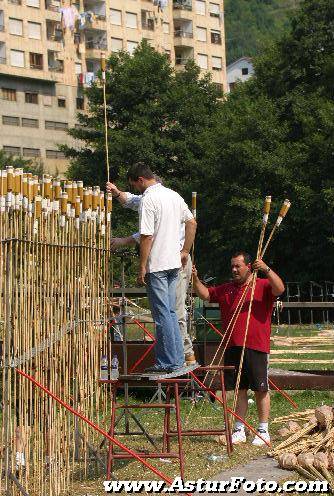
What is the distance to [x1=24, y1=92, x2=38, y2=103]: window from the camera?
86062 mm

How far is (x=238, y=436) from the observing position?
13.3 metres

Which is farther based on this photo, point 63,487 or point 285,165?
point 285,165

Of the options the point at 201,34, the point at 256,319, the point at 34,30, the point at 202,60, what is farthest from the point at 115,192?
the point at 201,34

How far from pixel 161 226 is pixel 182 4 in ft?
293

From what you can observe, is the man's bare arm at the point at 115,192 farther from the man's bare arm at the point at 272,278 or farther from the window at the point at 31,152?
the window at the point at 31,152

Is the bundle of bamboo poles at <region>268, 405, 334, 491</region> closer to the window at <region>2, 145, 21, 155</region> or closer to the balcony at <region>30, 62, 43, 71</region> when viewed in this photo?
the window at <region>2, 145, 21, 155</region>

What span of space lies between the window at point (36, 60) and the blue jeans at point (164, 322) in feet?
249

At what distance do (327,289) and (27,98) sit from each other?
47.3 metres

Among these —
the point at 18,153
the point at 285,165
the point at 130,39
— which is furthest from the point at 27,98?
the point at 285,165

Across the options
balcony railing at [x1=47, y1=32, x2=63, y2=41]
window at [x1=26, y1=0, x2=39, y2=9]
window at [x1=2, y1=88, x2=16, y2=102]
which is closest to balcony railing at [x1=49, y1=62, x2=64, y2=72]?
balcony railing at [x1=47, y1=32, x2=63, y2=41]

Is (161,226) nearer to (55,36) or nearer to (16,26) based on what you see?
(16,26)

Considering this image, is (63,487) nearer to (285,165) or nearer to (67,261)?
(67,261)

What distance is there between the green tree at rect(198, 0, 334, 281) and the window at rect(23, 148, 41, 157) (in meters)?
34.0

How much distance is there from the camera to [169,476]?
37.1ft
